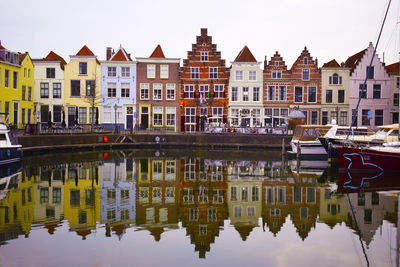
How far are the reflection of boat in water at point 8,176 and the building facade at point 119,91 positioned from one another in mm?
25308

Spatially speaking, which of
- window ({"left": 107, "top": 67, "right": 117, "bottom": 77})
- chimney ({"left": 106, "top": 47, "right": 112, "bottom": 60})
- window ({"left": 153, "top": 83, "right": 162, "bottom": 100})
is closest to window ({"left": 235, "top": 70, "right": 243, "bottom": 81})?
window ({"left": 153, "top": 83, "right": 162, "bottom": 100})

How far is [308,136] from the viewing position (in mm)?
35312

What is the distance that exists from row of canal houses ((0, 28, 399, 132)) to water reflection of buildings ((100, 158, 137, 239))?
23300 millimetres

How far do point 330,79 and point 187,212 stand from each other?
42.8 m

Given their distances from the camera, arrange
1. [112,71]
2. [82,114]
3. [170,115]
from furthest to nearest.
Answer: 1. [112,71]
2. [170,115]
3. [82,114]

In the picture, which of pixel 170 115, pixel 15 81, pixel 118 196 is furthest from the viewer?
pixel 170 115

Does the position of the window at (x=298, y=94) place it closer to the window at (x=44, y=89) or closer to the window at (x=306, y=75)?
the window at (x=306, y=75)

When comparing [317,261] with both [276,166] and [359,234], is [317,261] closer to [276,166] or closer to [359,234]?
[359,234]

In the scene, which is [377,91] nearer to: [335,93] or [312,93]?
[335,93]

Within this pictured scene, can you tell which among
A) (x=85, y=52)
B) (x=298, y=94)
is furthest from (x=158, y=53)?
(x=298, y=94)

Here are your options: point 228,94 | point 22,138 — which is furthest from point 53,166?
point 228,94

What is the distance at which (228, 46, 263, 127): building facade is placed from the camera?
174ft

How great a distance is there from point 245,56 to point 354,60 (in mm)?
15392

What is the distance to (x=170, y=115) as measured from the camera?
53781 mm
